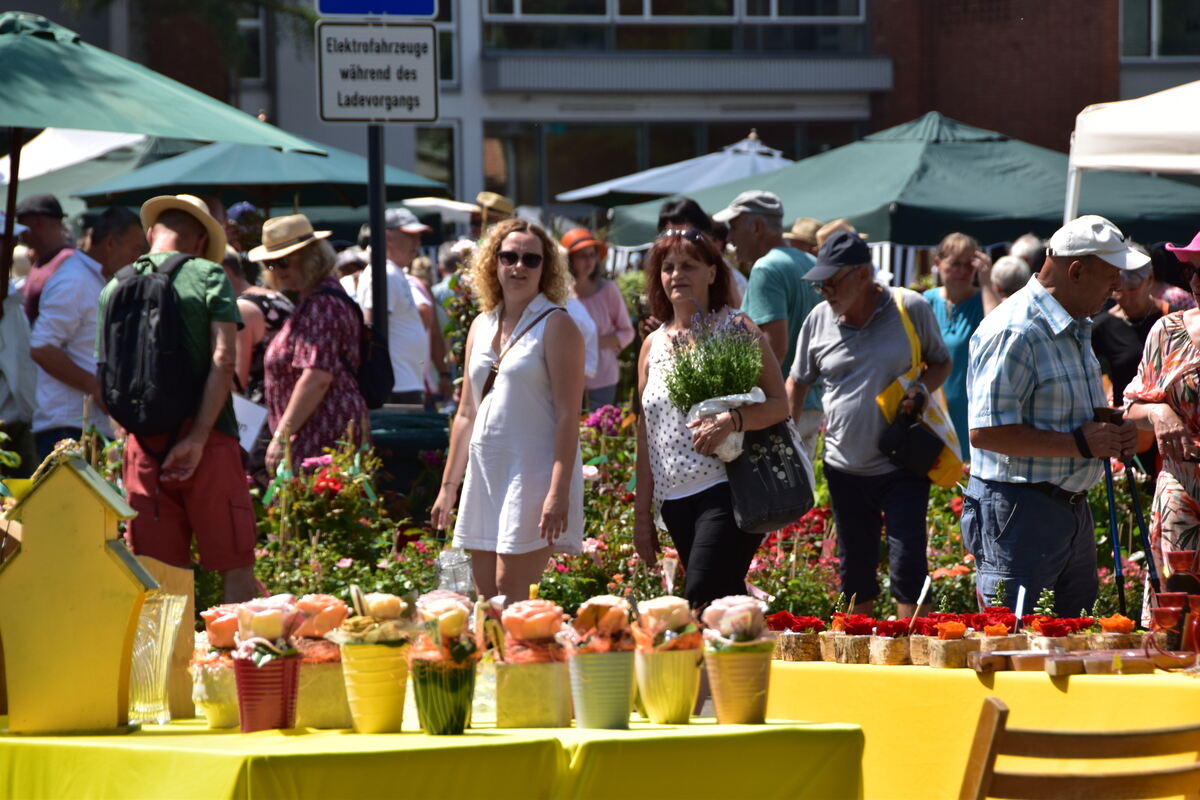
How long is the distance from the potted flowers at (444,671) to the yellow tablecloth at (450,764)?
4cm

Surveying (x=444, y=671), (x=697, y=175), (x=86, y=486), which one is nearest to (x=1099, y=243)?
(x=444, y=671)

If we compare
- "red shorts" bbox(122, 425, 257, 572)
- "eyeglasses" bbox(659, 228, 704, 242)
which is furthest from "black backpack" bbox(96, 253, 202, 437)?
"eyeglasses" bbox(659, 228, 704, 242)

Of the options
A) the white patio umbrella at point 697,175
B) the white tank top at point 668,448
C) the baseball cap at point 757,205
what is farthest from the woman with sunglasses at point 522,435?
the white patio umbrella at point 697,175

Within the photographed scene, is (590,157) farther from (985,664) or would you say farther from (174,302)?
(985,664)

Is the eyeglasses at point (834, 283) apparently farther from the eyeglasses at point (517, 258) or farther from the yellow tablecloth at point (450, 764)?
the yellow tablecloth at point (450, 764)

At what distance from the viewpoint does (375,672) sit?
10.5 feet

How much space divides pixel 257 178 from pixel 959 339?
5.04 metres

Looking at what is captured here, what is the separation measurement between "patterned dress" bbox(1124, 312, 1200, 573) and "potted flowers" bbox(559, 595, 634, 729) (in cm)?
295

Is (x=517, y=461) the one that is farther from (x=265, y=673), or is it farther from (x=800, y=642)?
(x=265, y=673)

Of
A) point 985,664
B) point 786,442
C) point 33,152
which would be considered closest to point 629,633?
point 985,664

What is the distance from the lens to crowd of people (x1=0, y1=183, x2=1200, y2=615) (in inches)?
207

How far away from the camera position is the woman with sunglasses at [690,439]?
5.53 meters

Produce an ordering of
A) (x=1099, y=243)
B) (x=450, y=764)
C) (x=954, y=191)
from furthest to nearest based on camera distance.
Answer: (x=954, y=191) < (x=1099, y=243) < (x=450, y=764)

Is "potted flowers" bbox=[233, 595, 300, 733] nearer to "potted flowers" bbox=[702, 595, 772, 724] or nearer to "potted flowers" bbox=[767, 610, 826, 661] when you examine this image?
"potted flowers" bbox=[702, 595, 772, 724]
